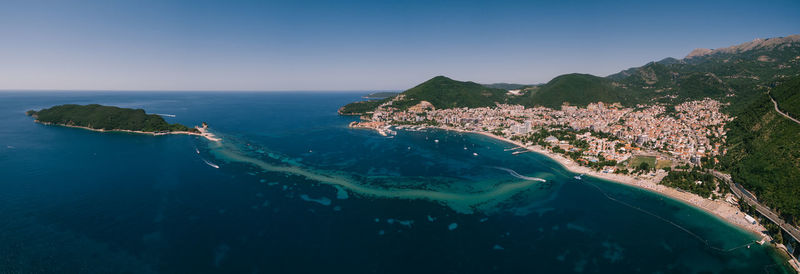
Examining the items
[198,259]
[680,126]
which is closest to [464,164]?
[198,259]

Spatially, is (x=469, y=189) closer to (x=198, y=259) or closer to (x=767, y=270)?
(x=767, y=270)

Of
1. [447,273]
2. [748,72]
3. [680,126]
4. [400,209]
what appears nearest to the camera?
[447,273]

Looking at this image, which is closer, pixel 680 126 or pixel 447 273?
pixel 447 273

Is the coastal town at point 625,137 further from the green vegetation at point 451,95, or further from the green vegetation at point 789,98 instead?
the green vegetation at point 451,95

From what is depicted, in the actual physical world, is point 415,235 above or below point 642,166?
below

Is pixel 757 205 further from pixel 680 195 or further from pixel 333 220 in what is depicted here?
pixel 333 220

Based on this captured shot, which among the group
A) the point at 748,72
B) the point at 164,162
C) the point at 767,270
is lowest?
the point at 767,270
